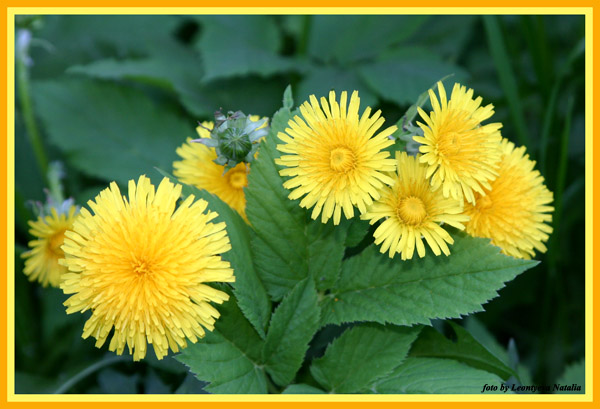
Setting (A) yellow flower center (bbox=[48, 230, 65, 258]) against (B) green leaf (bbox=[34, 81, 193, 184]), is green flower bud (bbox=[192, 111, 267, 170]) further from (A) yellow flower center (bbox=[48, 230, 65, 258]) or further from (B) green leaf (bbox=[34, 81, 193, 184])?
(B) green leaf (bbox=[34, 81, 193, 184])

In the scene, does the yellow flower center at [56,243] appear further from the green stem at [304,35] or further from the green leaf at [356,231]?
the green stem at [304,35]

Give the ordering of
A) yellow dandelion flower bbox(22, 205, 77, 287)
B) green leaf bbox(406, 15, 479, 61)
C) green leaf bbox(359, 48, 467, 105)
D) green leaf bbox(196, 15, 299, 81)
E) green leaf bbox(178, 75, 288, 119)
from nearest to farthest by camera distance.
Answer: yellow dandelion flower bbox(22, 205, 77, 287)
green leaf bbox(359, 48, 467, 105)
green leaf bbox(196, 15, 299, 81)
green leaf bbox(178, 75, 288, 119)
green leaf bbox(406, 15, 479, 61)

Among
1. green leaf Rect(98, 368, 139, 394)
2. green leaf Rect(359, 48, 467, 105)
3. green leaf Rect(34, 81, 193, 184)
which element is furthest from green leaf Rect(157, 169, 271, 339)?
green leaf Rect(359, 48, 467, 105)

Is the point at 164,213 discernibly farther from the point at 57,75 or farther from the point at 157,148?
the point at 57,75

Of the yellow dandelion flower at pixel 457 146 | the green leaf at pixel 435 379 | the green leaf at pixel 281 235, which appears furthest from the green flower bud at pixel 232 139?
the green leaf at pixel 435 379

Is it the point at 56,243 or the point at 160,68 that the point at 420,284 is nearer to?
the point at 56,243

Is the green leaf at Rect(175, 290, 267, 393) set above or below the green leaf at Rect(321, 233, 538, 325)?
below

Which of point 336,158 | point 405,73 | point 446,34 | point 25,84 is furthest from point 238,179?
point 446,34
